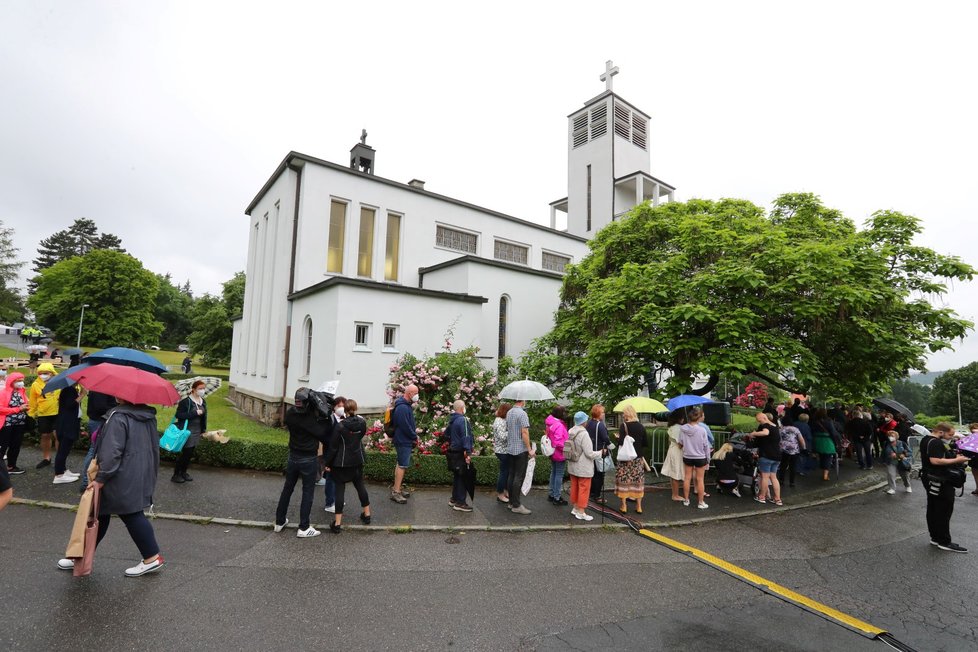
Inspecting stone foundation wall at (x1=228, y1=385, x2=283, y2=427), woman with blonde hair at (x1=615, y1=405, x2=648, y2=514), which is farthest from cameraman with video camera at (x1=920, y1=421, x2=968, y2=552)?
stone foundation wall at (x1=228, y1=385, x2=283, y2=427)

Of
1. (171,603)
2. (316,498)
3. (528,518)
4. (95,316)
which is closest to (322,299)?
(316,498)

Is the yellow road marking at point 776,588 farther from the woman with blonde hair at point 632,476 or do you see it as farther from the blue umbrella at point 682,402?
the blue umbrella at point 682,402

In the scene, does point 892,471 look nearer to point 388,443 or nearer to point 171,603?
point 388,443

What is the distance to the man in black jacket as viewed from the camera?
6.20 metres

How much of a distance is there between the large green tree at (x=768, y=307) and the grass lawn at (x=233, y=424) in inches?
397

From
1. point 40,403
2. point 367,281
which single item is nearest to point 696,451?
point 367,281

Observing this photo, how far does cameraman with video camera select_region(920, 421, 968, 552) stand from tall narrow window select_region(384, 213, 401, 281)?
18000 mm

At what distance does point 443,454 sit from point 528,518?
300cm

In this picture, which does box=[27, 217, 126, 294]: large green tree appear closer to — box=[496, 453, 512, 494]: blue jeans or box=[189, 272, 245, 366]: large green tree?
box=[189, 272, 245, 366]: large green tree

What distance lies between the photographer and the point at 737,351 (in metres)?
10.5

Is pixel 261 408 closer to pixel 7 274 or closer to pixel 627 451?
pixel 627 451

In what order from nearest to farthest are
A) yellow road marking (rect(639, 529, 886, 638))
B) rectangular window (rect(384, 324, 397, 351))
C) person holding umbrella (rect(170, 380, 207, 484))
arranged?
yellow road marking (rect(639, 529, 886, 638)) < person holding umbrella (rect(170, 380, 207, 484)) < rectangular window (rect(384, 324, 397, 351))

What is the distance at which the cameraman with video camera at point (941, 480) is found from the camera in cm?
707

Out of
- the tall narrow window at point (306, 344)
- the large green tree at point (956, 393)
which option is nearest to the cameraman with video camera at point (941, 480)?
the tall narrow window at point (306, 344)
